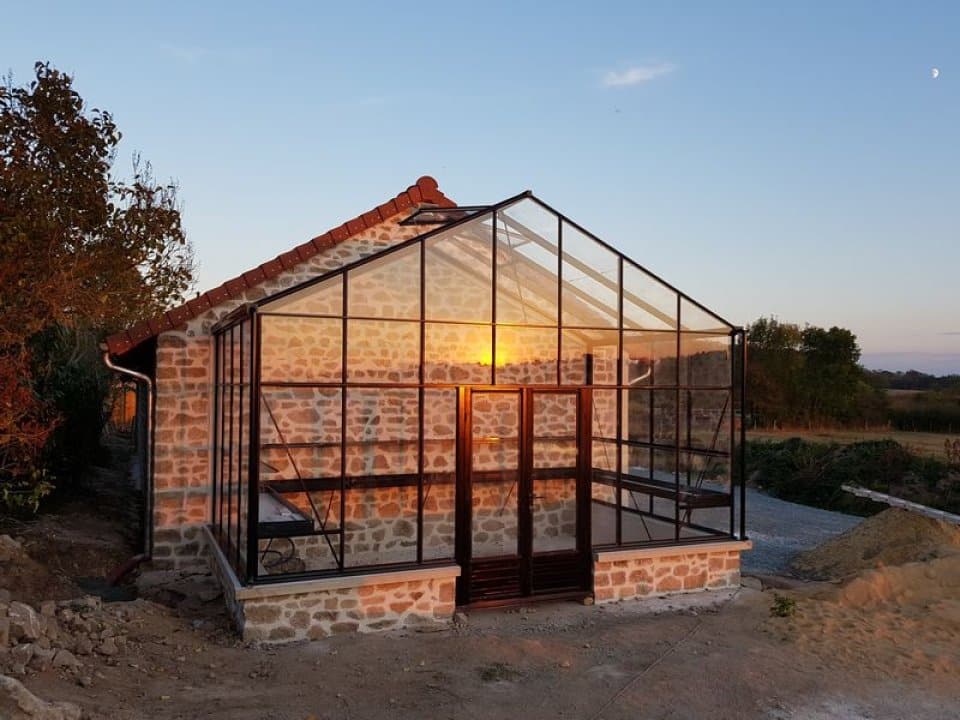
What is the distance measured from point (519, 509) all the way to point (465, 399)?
4.09 ft

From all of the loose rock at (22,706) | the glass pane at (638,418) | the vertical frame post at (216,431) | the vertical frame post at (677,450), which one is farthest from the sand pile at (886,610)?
the vertical frame post at (216,431)

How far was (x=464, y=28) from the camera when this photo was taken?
878 centimetres

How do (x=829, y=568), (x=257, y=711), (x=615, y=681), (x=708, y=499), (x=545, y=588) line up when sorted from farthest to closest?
(x=829, y=568)
(x=708, y=499)
(x=545, y=588)
(x=615, y=681)
(x=257, y=711)

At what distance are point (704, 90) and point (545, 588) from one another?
6.78 meters

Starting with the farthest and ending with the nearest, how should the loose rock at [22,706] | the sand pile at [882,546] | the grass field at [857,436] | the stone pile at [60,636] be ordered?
the grass field at [857,436] → the sand pile at [882,546] → the stone pile at [60,636] → the loose rock at [22,706]

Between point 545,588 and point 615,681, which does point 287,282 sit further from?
point 615,681

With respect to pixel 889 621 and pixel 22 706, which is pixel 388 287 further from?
pixel 889 621

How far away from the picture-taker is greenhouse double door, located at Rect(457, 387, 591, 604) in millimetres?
7160

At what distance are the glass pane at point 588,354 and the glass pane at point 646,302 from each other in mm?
285

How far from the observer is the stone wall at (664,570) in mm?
7559

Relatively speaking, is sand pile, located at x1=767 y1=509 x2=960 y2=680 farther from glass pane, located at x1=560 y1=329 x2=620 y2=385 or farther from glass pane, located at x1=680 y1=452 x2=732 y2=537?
glass pane, located at x1=560 y1=329 x2=620 y2=385

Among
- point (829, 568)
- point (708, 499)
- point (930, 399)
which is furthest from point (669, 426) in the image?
point (930, 399)

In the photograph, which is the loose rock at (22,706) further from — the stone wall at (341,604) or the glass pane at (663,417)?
the glass pane at (663,417)

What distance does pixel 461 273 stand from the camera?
24.7ft
